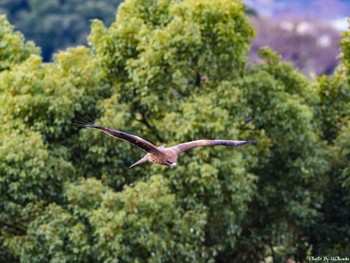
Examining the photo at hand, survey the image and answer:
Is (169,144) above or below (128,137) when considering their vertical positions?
above

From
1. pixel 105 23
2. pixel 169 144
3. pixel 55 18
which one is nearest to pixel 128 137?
pixel 169 144

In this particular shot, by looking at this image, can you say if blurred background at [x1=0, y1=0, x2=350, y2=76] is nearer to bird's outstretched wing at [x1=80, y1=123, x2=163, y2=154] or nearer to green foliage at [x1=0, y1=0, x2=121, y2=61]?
green foliage at [x1=0, y1=0, x2=121, y2=61]

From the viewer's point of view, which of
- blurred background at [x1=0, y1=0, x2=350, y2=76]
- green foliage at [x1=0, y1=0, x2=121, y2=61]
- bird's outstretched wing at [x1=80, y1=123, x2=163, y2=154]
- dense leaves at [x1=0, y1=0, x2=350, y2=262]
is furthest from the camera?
green foliage at [x1=0, y1=0, x2=121, y2=61]

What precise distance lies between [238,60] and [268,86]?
80cm

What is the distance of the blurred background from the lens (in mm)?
65812

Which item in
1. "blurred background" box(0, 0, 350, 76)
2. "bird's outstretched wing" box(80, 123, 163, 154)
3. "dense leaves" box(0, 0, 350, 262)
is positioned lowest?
"bird's outstretched wing" box(80, 123, 163, 154)

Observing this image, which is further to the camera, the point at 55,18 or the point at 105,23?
the point at 55,18

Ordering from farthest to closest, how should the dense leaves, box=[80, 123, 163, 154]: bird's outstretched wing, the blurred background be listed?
the blurred background, the dense leaves, box=[80, 123, 163, 154]: bird's outstretched wing

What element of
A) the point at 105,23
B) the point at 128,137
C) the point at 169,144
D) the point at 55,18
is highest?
the point at 55,18

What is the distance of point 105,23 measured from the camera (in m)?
68.6

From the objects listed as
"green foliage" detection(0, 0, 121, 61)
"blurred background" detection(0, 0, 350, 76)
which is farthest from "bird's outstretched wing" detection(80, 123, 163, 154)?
"green foliage" detection(0, 0, 121, 61)

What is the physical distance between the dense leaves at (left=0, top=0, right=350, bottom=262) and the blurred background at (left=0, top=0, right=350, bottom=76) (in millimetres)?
42584

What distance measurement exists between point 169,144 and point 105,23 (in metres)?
50.3

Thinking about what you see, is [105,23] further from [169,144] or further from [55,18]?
[169,144]
